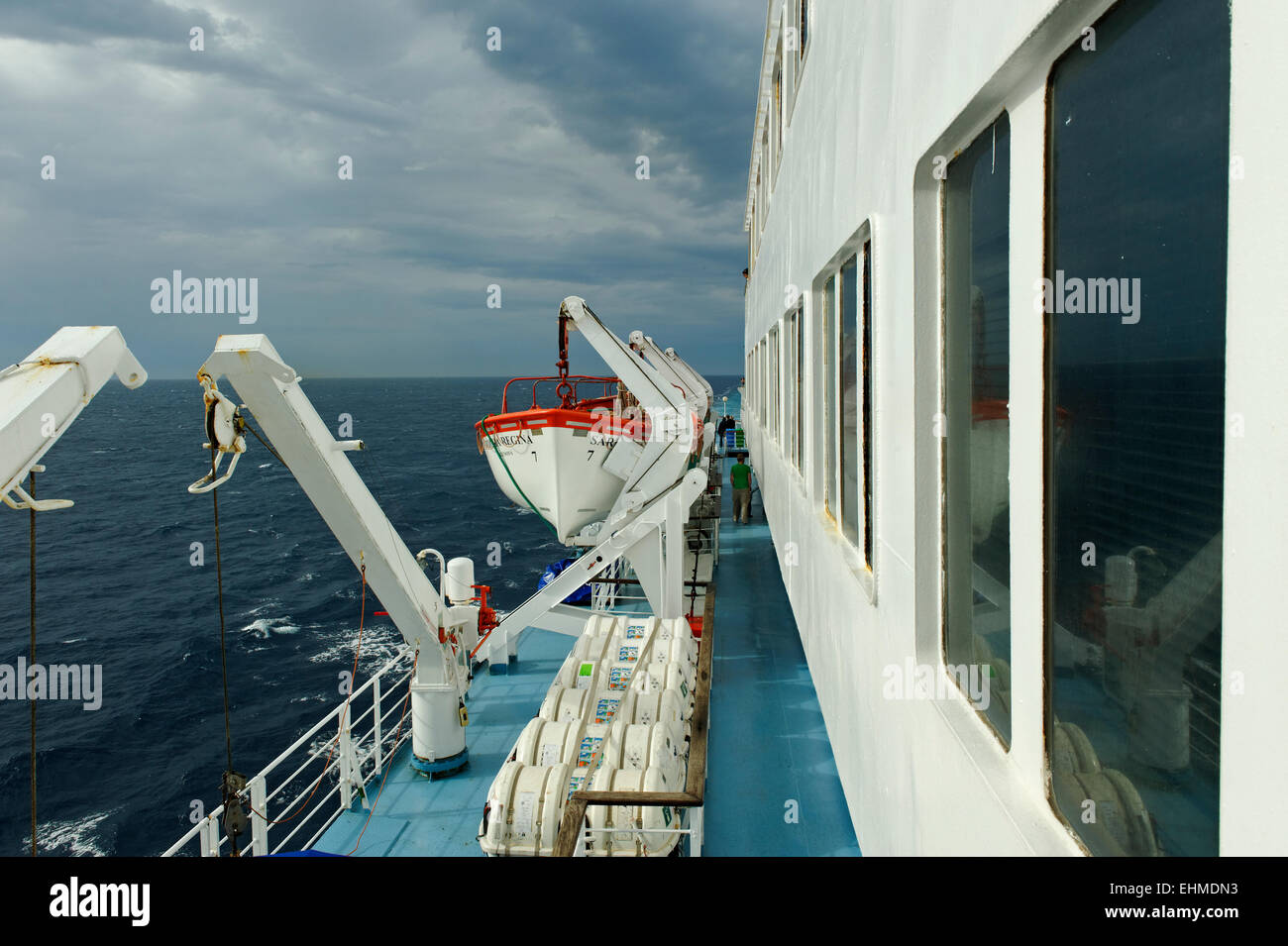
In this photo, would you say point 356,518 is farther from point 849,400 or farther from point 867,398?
point 867,398

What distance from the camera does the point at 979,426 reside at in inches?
81.3

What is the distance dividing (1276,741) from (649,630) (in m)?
7.54

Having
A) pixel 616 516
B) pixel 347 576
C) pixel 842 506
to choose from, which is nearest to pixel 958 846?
pixel 842 506

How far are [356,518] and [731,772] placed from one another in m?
3.98

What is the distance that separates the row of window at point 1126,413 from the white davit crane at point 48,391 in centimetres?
357

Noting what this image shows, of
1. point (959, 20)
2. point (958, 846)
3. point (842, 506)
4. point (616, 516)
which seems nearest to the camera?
point (959, 20)

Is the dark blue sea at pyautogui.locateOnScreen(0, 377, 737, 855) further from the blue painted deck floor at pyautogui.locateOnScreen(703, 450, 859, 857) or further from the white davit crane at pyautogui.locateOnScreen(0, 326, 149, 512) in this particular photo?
the white davit crane at pyautogui.locateOnScreen(0, 326, 149, 512)

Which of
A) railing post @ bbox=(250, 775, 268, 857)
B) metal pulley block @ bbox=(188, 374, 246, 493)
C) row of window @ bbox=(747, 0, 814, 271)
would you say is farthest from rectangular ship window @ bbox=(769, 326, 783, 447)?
railing post @ bbox=(250, 775, 268, 857)

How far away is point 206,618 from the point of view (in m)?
25.2

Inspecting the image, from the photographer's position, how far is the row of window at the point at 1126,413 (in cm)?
109

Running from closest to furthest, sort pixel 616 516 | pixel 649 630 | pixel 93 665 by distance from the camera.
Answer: pixel 649 630 → pixel 616 516 → pixel 93 665

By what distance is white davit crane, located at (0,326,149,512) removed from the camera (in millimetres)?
3473

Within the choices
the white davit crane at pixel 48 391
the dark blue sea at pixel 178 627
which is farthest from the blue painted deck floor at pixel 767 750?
the dark blue sea at pixel 178 627

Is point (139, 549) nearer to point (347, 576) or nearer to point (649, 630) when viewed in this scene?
point (347, 576)
